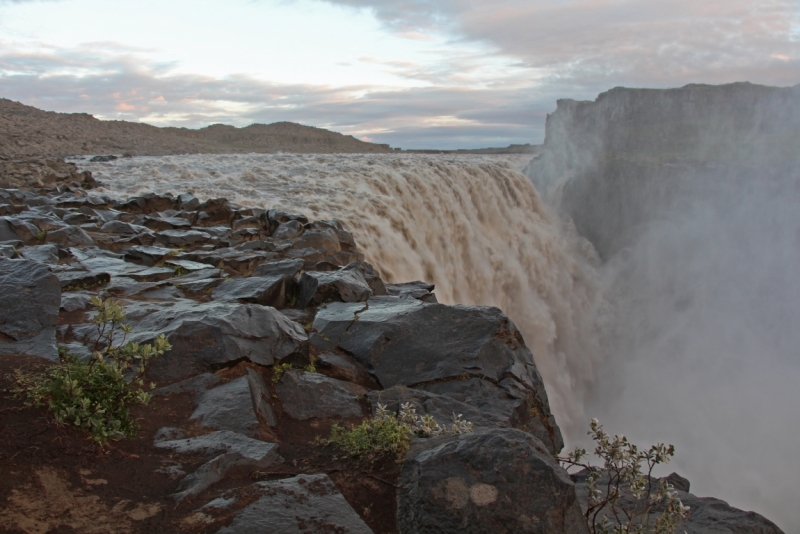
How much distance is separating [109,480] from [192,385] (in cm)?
139

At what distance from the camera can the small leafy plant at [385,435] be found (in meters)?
3.36

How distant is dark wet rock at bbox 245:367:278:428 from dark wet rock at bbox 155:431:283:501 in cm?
42

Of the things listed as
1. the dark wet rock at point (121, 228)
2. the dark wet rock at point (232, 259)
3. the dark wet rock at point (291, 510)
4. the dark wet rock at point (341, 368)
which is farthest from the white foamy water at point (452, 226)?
the dark wet rock at point (291, 510)

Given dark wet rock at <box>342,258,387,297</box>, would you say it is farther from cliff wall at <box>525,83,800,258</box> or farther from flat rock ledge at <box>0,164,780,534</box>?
cliff wall at <box>525,83,800,258</box>

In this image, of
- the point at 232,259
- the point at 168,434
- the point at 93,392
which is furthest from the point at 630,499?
the point at 232,259

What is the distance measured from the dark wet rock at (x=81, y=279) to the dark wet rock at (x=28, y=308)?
1197mm

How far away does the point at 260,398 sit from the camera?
4316mm

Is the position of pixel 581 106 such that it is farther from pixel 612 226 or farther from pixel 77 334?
pixel 77 334

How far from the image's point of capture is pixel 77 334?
520 centimetres

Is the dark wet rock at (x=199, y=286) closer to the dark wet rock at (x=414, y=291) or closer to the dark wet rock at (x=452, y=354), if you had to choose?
the dark wet rock at (x=452, y=354)

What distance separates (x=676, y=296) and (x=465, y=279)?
14183mm

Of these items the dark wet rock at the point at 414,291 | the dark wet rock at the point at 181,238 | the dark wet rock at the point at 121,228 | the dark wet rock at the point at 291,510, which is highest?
the dark wet rock at the point at 121,228

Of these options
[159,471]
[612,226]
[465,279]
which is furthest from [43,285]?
[612,226]

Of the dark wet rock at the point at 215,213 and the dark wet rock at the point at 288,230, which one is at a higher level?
the dark wet rock at the point at 215,213
